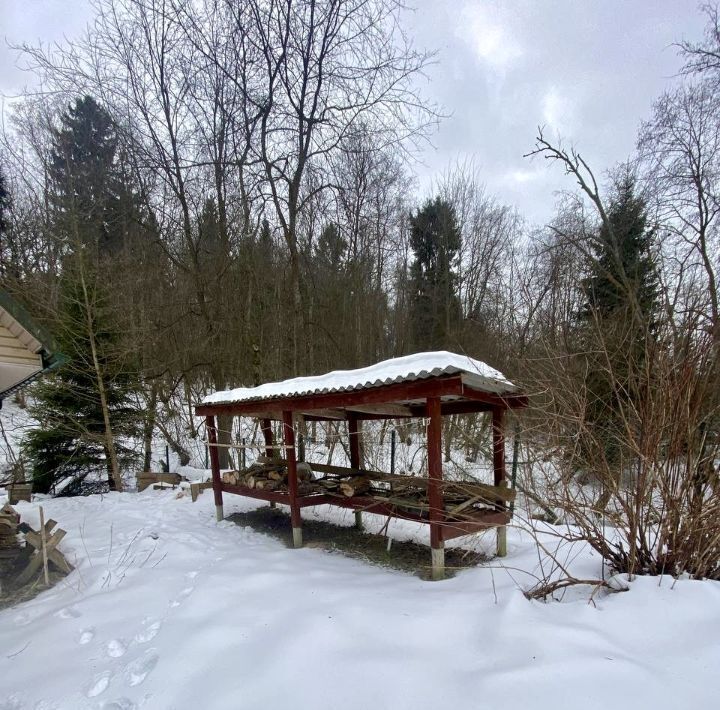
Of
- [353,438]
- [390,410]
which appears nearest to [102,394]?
[353,438]

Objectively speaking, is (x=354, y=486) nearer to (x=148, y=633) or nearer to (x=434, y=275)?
(x=148, y=633)

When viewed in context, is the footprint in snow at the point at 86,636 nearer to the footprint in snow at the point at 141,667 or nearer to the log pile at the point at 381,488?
the footprint in snow at the point at 141,667

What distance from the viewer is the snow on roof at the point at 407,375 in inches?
167

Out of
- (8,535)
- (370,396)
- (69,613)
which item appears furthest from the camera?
(8,535)

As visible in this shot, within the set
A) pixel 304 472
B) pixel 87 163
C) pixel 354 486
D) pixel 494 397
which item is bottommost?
pixel 304 472

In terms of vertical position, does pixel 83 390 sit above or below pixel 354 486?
above

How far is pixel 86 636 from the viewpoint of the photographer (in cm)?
359

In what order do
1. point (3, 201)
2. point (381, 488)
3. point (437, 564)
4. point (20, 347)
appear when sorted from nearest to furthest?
point (20, 347) → point (437, 564) → point (381, 488) → point (3, 201)

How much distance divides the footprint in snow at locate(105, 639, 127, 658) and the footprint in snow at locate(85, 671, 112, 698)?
23cm

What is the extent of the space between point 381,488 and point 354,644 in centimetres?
361

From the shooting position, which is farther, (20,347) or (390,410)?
(390,410)

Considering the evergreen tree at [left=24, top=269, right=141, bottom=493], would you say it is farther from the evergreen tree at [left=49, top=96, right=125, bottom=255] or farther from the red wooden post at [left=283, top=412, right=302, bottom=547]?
the red wooden post at [left=283, top=412, right=302, bottom=547]

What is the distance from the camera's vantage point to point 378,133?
439 inches

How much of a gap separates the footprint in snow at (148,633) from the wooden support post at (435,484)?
257 centimetres
